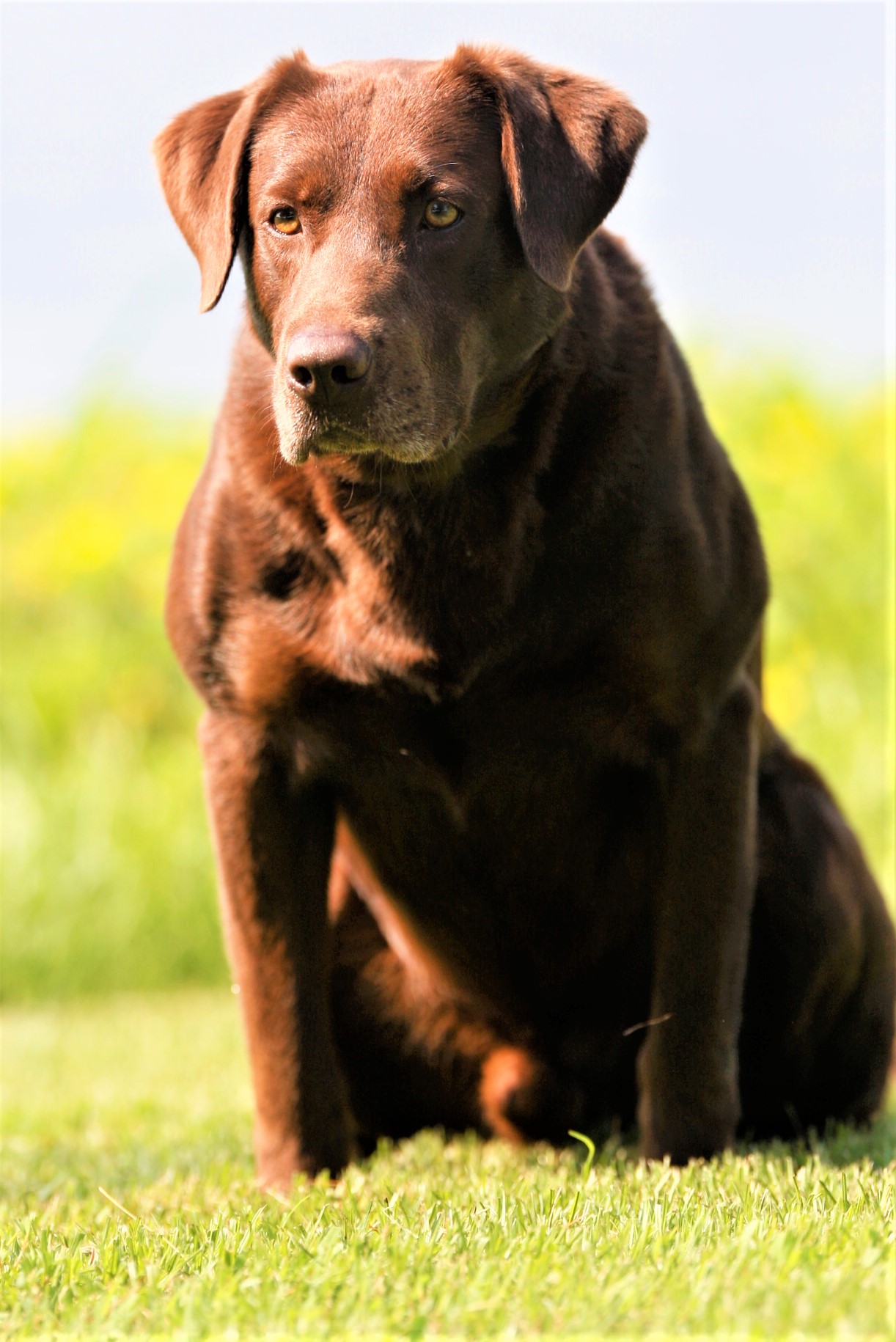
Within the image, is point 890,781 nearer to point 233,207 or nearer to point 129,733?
point 129,733

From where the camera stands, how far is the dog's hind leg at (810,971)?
3.20 meters

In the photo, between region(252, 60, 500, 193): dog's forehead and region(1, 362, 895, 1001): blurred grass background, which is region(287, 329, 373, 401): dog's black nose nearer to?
region(252, 60, 500, 193): dog's forehead

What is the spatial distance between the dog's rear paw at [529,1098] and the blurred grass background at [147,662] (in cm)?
322

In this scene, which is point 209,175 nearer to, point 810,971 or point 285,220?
point 285,220

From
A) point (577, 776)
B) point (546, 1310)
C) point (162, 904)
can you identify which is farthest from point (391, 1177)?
point (162, 904)

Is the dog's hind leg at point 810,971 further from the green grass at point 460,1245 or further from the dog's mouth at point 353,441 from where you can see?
the dog's mouth at point 353,441

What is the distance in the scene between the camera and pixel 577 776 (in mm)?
2848

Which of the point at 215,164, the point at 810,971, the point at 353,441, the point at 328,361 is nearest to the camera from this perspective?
the point at 328,361

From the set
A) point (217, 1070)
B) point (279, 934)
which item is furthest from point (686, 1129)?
point (217, 1070)

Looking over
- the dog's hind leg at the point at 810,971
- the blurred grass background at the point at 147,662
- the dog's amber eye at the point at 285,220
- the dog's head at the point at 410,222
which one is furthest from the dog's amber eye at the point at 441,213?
the blurred grass background at the point at 147,662

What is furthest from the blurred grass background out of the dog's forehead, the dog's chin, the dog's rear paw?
the dog's forehead

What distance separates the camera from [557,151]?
2.69 m

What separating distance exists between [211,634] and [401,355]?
631 mm

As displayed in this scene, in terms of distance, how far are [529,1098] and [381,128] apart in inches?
69.8
